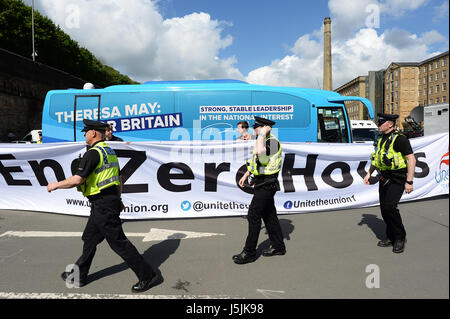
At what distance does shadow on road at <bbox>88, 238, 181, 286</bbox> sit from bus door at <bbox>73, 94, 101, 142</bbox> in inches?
197

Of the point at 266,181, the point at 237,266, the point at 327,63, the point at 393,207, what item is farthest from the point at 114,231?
the point at 327,63

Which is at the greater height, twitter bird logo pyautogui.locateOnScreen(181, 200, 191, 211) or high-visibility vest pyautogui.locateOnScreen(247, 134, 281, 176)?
high-visibility vest pyautogui.locateOnScreen(247, 134, 281, 176)

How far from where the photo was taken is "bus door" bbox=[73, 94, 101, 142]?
8258 mm

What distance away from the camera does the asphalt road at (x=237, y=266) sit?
2924 millimetres

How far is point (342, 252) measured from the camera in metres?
3.88

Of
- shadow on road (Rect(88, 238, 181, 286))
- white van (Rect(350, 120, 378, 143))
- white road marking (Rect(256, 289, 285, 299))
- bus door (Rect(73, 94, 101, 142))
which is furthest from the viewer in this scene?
white van (Rect(350, 120, 378, 143))

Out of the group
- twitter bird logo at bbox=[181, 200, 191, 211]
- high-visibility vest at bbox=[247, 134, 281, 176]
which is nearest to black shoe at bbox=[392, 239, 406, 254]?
high-visibility vest at bbox=[247, 134, 281, 176]

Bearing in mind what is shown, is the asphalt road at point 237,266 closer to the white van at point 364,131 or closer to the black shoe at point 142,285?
the black shoe at point 142,285

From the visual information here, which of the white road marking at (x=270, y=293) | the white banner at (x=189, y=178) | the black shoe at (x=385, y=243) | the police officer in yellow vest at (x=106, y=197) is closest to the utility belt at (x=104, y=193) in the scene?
the police officer in yellow vest at (x=106, y=197)

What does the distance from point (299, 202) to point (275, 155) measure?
252 centimetres

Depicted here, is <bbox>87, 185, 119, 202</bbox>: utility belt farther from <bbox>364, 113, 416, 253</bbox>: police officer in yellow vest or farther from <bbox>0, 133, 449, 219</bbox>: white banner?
<bbox>364, 113, 416, 253</bbox>: police officer in yellow vest

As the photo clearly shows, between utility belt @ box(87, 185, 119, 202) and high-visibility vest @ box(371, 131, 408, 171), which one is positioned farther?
high-visibility vest @ box(371, 131, 408, 171)

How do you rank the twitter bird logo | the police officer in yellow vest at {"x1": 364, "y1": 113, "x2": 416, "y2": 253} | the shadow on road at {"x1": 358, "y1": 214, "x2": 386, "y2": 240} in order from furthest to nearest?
the twitter bird logo → the shadow on road at {"x1": 358, "y1": 214, "x2": 386, "y2": 240} → the police officer in yellow vest at {"x1": 364, "y1": 113, "x2": 416, "y2": 253}
